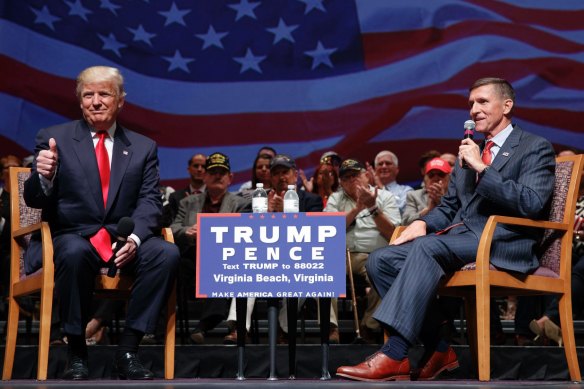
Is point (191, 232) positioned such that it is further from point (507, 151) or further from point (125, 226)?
point (507, 151)

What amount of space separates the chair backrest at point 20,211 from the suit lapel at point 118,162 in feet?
1.48

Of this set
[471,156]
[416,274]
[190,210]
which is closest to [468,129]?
[471,156]

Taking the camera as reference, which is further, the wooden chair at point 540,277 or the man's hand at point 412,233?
the man's hand at point 412,233

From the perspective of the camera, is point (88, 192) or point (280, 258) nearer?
point (280, 258)

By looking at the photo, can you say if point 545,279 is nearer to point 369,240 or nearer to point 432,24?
point 369,240

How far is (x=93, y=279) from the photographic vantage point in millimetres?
4297

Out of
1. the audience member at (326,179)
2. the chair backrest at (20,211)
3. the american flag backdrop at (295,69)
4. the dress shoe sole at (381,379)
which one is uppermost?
the american flag backdrop at (295,69)

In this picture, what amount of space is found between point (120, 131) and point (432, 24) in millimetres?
3795

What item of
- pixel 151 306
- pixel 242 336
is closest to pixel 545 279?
pixel 242 336

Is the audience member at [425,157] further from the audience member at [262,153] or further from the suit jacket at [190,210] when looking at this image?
the suit jacket at [190,210]

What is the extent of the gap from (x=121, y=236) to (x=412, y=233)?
54.4 inches

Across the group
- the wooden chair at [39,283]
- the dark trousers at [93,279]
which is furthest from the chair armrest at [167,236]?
the dark trousers at [93,279]

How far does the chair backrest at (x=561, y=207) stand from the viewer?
14.3 feet

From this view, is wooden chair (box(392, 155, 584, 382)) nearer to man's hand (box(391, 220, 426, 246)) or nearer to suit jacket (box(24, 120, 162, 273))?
man's hand (box(391, 220, 426, 246))
